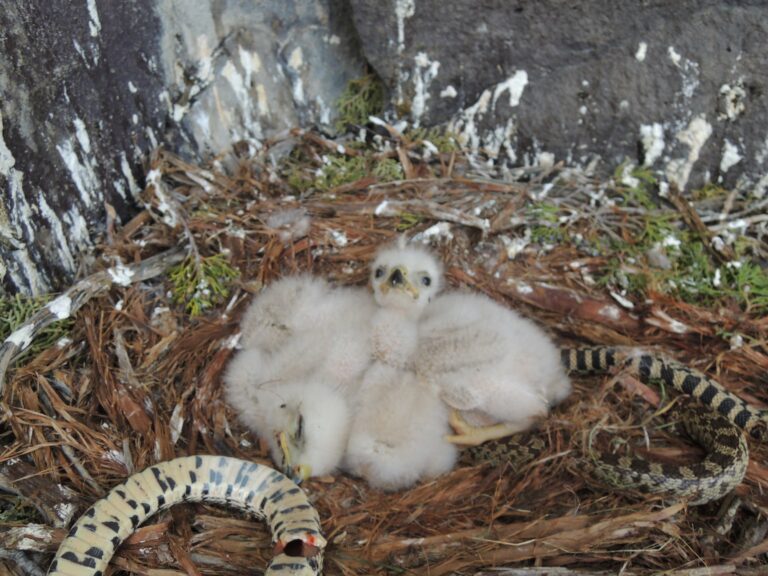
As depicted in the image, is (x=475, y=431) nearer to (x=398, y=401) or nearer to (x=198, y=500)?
(x=398, y=401)

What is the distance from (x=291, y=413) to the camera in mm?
2391

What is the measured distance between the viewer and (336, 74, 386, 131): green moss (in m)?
3.41

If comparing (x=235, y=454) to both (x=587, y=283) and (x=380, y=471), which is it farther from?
(x=587, y=283)

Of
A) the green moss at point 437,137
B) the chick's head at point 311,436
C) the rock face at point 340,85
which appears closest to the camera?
the chick's head at point 311,436

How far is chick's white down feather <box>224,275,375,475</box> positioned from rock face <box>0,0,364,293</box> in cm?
71

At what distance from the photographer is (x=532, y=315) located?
2.83 metres

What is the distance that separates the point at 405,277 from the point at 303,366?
0.47m

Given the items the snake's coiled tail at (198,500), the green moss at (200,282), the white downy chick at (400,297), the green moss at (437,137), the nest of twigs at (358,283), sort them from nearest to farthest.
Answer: the snake's coiled tail at (198,500) < the nest of twigs at (358,283) < the white downy chick at (400,297) < the green moss at (200,282) < the green moss at (437,137)

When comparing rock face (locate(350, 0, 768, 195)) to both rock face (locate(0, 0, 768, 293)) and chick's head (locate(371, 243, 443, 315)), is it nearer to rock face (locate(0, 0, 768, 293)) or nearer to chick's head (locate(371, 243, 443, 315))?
rock face (locate(0, 0, 768, 293))

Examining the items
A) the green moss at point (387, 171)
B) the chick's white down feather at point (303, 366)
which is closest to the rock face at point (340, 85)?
the green moss at point (387, 171)

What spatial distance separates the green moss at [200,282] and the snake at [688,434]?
1.08 m

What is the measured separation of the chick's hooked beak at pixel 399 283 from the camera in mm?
2543

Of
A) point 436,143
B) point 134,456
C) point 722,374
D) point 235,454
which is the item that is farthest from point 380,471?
point 436,143

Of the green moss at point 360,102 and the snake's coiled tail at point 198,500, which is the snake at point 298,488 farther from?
the green moss at point 360,102
